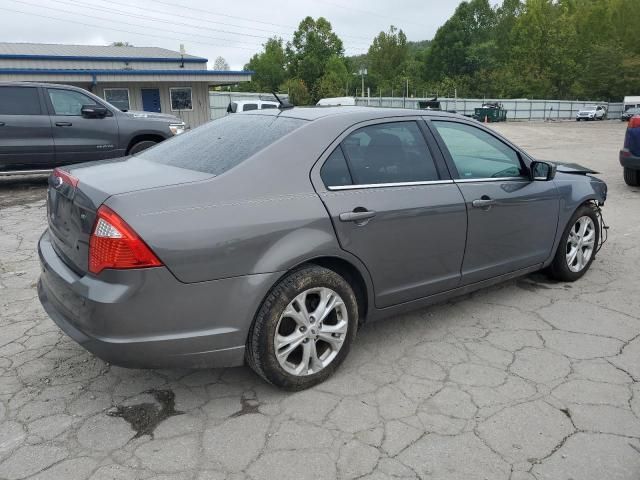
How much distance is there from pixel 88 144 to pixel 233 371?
7.27m

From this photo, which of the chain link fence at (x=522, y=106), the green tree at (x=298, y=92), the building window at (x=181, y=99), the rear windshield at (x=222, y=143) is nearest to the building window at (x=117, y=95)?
the building window at (x=181, y=99)

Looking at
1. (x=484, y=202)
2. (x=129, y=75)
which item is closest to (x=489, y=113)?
(x=129, y=75)

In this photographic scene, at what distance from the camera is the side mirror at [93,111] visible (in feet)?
29.3

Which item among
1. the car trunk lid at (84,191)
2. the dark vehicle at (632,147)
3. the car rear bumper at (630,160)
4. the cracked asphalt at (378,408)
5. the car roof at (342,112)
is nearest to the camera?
the cracked asphalt at (378,408)

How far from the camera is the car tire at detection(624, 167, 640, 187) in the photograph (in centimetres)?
915

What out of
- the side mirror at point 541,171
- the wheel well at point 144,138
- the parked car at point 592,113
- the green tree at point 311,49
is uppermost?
the green tree at point 311,49

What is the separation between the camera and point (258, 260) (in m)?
2.60

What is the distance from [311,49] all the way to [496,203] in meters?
67.8

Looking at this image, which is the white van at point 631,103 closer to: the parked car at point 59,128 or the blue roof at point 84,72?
the blue roof at point 84,72

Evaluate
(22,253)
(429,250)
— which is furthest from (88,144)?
(429,250)

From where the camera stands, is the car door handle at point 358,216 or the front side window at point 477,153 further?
the front side window at point 477,153

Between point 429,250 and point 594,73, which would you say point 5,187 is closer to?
point 429,250

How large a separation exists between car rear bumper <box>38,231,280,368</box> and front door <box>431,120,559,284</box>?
1609mm

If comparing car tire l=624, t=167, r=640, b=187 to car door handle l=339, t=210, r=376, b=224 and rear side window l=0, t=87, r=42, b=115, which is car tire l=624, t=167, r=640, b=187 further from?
rear side window l=0, t=87, r=42, b=115
